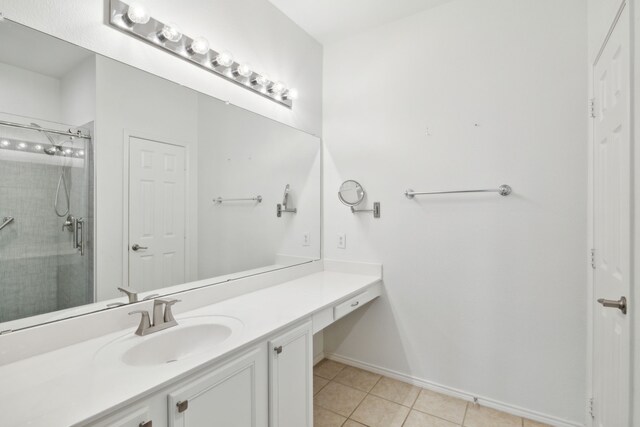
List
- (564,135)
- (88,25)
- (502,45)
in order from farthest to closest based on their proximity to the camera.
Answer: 1. (502,45)
2. (564,135)
3. (88,25)

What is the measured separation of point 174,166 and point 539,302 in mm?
2105

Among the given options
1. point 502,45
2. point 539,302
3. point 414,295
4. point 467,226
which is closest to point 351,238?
point 414,295

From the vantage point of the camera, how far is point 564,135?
1666mm

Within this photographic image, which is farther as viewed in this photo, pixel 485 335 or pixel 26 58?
pixel 485 335

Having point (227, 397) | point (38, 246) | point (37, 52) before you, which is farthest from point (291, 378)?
point (37, 52)

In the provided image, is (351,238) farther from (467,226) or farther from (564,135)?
(564,135)

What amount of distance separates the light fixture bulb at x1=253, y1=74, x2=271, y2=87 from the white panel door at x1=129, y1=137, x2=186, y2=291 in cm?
68

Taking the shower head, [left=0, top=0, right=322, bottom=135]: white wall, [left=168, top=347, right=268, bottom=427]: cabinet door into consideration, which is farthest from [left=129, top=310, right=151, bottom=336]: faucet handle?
[left=0, top=0, right=322, bottom=135]: white wall

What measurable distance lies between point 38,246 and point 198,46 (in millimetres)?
1105

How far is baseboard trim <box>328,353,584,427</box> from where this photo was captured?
1731mm

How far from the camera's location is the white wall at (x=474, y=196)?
1.68 m

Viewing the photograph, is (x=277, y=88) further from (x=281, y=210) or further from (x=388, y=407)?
(x=388, y=407)

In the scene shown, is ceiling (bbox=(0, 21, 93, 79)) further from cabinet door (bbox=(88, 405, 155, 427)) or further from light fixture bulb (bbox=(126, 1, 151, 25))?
cabinet door (bbox=(88, 405, 155, 427))

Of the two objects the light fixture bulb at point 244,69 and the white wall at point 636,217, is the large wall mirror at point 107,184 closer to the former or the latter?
the light fixture bulb at point 244,69
